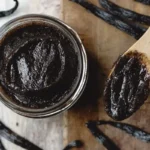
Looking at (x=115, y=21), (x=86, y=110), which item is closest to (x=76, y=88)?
(x=86, y=110)

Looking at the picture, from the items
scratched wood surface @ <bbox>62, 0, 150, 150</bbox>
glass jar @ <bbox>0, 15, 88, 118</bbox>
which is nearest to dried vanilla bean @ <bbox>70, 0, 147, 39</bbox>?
scratched wood surface @ <bbox>62, 0, 150, 150</bbox>

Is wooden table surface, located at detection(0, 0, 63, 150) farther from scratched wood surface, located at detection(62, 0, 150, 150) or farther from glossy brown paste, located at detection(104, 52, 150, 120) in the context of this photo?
glossy brown paste, located at detection(104, 52, 150, 120)

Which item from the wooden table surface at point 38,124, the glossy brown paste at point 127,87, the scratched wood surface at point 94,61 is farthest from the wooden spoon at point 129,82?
the wooden table surface at point 38,124

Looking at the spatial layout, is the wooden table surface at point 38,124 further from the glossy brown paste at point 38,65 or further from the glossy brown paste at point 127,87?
the glossy brown paste at point 127,87

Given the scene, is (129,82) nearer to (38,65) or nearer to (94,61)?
(94,61)

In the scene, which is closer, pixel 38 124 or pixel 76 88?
pixel 76 88

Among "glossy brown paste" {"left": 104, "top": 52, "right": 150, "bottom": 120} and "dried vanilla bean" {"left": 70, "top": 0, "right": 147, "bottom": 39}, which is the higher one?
"dried vanilla bean" {"left": 70, "top": 0, "right": 147, "bottom": 39}
